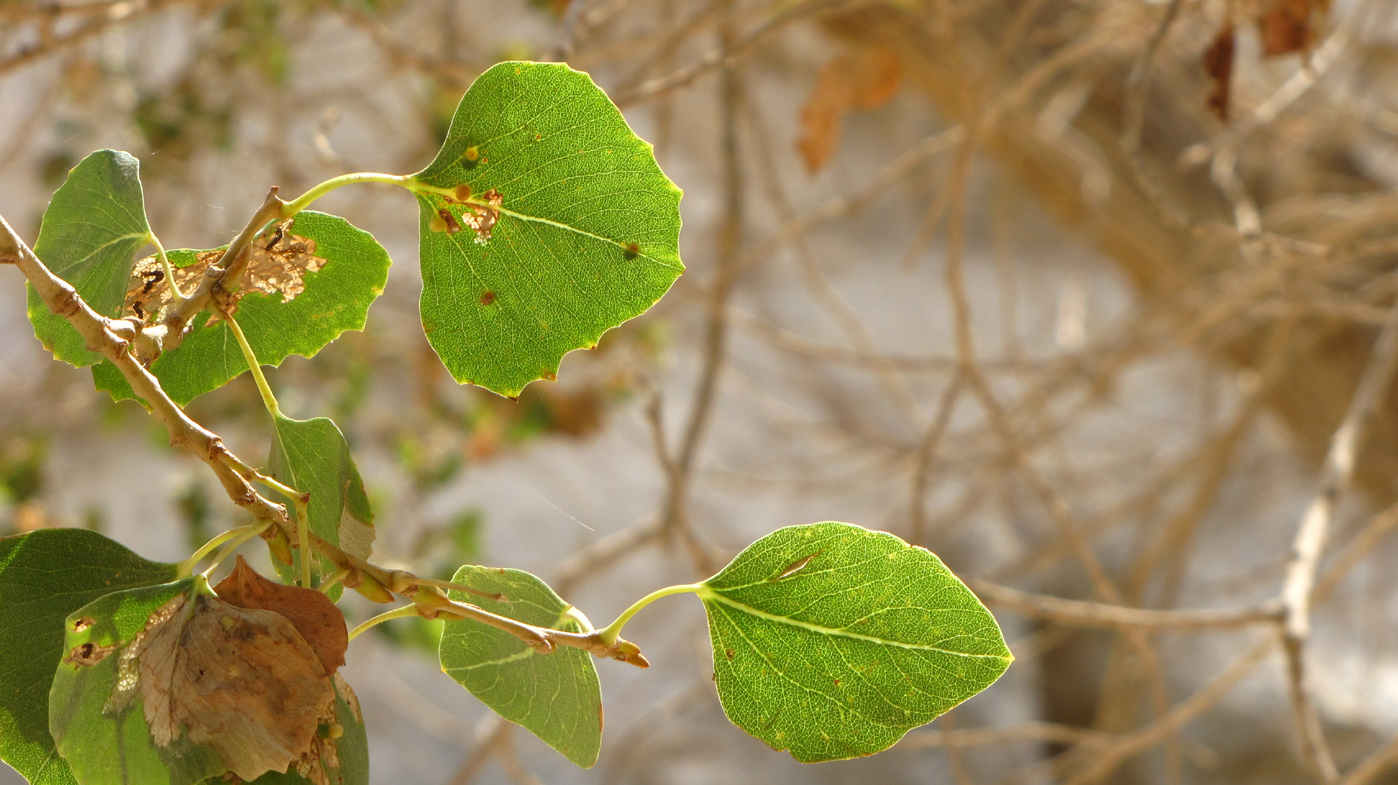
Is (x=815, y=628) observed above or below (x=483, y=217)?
below

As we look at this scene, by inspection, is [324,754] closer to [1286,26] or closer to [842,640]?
[842,640]

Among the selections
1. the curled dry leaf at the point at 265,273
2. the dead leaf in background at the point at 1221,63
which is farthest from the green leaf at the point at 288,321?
the dead leaf in background at the point at 1221,63

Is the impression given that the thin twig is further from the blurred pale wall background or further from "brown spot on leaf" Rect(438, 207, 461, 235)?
"brown spot on leaf" Rect(438, 207, 461, 235)

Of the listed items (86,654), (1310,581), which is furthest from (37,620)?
(1310,581)

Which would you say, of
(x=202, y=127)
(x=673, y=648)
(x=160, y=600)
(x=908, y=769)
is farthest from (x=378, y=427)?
(x=160, y=600)

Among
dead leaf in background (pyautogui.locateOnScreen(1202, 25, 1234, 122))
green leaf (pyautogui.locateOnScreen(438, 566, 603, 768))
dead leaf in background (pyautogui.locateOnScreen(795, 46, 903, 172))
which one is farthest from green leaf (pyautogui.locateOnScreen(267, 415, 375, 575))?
dead leaf in background (pyautogui.locateOnScreen(795, 46, 903, 172))

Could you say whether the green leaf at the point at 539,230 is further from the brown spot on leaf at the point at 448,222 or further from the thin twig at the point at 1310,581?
the thin twig at the point at 1310,581

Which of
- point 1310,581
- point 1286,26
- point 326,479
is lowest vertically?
point 1310,581
